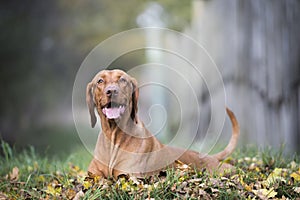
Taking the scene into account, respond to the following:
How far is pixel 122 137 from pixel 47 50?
32.2ft

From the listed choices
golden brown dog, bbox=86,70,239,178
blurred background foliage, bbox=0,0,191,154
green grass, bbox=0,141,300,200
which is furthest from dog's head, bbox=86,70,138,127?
blurred background foliage, bbox=0,0,191,154

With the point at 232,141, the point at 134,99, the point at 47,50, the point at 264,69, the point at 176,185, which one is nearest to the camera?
the point at 176,185

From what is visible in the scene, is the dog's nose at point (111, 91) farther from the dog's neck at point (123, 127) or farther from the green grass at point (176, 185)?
the green grass at point (176, 185)

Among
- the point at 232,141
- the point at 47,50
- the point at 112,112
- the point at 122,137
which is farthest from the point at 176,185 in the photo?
the point at 47,50

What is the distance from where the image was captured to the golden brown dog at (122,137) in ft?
11.5

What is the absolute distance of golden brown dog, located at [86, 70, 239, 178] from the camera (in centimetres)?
351

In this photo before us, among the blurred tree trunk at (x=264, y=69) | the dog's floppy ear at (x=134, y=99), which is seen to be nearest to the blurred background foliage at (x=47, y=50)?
the blurred tree trunk at (x=264, y=69)

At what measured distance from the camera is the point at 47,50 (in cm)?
1313

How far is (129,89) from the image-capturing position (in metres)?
3.57

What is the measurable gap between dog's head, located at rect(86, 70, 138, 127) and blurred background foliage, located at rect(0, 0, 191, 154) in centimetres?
549

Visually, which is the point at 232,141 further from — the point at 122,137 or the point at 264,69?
the point at 264,69

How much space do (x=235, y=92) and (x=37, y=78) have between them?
238 inches

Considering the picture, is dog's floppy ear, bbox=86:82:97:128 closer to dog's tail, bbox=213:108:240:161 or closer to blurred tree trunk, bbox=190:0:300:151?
dog's tail, bbox=213:108:240:161

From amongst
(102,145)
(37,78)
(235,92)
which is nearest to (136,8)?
(37,78)
